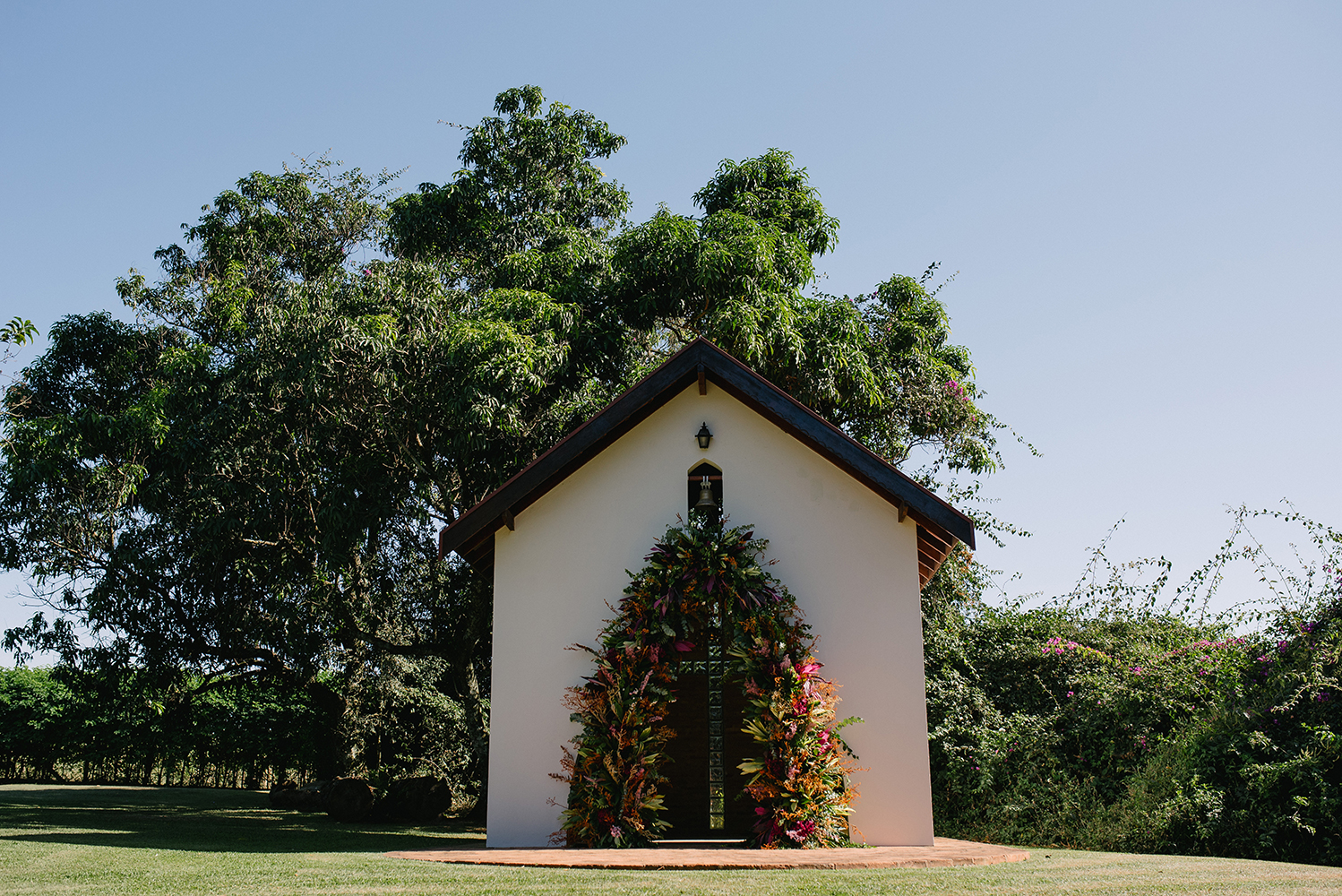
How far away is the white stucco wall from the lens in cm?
1115

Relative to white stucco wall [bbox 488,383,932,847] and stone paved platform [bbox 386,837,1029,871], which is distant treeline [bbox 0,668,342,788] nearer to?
white stucco wall [bbox 488,383,932,847]

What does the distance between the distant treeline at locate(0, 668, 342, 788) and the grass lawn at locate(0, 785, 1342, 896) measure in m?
14.3

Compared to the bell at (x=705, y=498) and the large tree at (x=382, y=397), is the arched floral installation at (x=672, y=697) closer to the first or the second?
the bell at (x=705, y=498)

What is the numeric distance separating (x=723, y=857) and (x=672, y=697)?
218cm

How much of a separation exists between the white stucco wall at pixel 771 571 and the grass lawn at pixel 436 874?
1583mm

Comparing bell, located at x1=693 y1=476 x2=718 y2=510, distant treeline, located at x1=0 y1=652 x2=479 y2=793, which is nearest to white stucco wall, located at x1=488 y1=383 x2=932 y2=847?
bell, located at x1=693 y1=476 x2=718 y2=510

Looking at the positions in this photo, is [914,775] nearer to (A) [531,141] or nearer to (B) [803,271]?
(B) [803,271]

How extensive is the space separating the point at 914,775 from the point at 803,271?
10.3 m

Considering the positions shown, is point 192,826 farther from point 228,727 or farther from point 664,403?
A: point 228,727

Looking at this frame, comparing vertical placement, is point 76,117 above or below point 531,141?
below

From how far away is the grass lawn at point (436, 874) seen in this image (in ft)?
22.3

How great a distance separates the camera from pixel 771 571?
11648 mm

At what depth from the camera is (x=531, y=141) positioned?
21.4 m

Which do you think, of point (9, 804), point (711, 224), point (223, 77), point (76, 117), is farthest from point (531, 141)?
point (9, 804)
